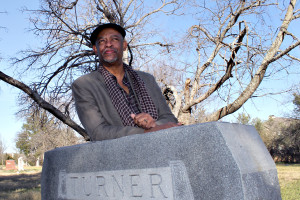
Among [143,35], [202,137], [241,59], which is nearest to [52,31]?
[143,35]

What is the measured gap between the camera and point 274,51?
6.57m

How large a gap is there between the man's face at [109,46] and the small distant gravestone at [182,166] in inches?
31.2

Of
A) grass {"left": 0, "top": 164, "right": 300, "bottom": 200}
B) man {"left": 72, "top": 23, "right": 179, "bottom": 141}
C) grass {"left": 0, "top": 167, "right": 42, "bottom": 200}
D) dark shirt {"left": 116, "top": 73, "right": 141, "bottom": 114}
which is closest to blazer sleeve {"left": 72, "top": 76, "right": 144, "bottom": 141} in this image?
man {"left": 72, "top": 23, "right": 179, "bottom": 141}

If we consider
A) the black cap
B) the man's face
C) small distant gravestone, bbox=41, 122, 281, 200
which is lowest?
small distant gravestone, bbox=41, 122, 281, 200

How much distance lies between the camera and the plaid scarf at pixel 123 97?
8.25 feet

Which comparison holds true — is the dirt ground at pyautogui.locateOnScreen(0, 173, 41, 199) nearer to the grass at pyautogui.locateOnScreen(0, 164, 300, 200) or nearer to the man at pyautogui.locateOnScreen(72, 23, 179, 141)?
the grass at pyautogui.locateOnScreen(0, 164, 300, 200)

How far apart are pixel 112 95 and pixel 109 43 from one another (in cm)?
47

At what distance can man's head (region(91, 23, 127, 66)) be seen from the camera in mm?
2723

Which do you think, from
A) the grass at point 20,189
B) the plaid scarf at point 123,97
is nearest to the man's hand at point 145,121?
the plaid scarf at point 123,97

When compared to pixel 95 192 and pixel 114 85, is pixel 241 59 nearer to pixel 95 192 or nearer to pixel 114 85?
pixel 114 85

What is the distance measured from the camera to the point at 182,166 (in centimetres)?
174

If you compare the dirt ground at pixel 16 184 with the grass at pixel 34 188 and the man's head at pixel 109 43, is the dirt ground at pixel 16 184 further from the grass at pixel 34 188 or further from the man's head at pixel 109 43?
the man's head at pixel 109 43

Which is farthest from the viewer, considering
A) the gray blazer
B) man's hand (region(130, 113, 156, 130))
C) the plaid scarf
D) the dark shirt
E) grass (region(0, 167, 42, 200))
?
grass (region(0, 167, 42, 200))

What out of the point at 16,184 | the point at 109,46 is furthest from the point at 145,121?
the point at 16,184
